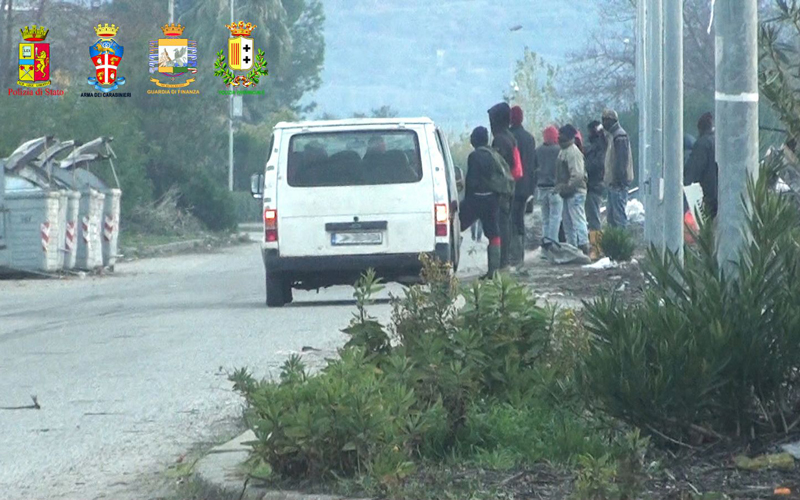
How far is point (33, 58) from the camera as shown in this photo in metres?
39.3

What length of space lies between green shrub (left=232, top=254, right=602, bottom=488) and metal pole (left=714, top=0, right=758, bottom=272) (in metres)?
0.98

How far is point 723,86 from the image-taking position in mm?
6930

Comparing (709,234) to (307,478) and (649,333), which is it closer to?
(649,333)

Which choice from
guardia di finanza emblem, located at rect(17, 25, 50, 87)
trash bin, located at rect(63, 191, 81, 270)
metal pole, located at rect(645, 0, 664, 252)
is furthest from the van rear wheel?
guardia di finanza emblem, located at rect(17, 25, 50, 87)

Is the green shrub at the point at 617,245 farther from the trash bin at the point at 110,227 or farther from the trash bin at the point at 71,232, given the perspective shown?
the trash bin at the point at 110,227

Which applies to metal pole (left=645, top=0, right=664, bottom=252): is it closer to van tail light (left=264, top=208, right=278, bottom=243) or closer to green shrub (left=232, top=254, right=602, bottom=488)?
van tail light (left=264, top=208, right=278, bottom=243)

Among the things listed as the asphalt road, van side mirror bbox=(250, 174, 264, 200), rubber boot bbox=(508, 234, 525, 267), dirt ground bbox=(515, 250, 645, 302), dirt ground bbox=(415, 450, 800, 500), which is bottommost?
the asphalt road

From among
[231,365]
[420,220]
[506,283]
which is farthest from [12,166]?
[506,283]

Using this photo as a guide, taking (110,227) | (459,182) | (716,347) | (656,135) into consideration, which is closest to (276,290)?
(459,182)

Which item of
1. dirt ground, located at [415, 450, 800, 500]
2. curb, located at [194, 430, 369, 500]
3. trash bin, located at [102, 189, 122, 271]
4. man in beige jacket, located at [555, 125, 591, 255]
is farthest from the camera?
trash bin, located at [102, 189, 122, 271]

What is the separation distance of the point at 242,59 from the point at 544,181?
51334 millimetres

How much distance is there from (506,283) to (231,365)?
13.3 ft

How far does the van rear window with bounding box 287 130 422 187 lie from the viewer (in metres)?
15.2

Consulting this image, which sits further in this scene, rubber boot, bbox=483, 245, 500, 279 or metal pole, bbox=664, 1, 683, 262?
rubber boot, bbox=483, 245, 500, 279
